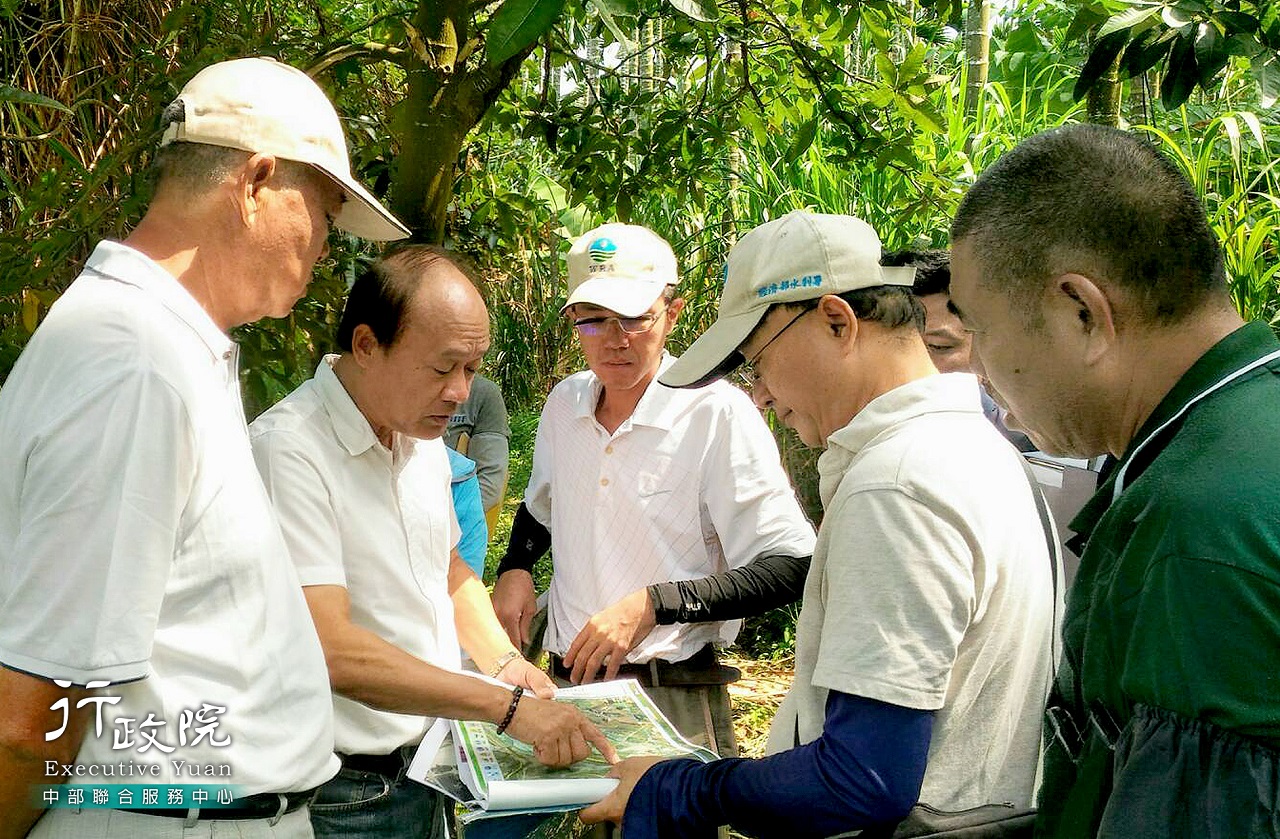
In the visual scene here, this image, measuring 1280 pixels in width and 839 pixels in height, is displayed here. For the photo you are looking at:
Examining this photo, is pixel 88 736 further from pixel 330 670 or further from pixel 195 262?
pixel 195 262

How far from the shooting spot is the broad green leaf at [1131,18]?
1.81 meters

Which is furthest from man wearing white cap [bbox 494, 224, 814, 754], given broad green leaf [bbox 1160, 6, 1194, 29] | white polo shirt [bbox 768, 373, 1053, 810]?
broad green leaf [bbox 1160, 6, 1194, 29]

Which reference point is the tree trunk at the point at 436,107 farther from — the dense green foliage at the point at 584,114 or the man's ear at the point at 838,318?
the man's ear at the point at 838,318

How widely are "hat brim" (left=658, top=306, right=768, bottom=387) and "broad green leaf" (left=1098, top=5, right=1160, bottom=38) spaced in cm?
78

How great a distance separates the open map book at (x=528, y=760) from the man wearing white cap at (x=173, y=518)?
316 mm

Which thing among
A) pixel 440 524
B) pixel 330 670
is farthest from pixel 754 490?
pixel 330 670

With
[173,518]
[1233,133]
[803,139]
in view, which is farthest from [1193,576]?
[1233,133]

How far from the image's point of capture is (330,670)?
1774 mm

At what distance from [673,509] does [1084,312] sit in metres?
1.53

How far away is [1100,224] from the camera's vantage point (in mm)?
1124

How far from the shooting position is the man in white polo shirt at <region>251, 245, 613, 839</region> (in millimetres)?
1828

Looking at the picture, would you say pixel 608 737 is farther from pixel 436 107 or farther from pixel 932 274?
pixel 436 107

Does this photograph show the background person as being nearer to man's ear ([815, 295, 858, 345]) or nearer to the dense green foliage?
the dense green foliage

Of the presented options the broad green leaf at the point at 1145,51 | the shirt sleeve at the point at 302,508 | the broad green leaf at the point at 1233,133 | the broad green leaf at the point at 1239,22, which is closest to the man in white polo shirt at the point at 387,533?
the shirt sleeve at the point at 302,508
